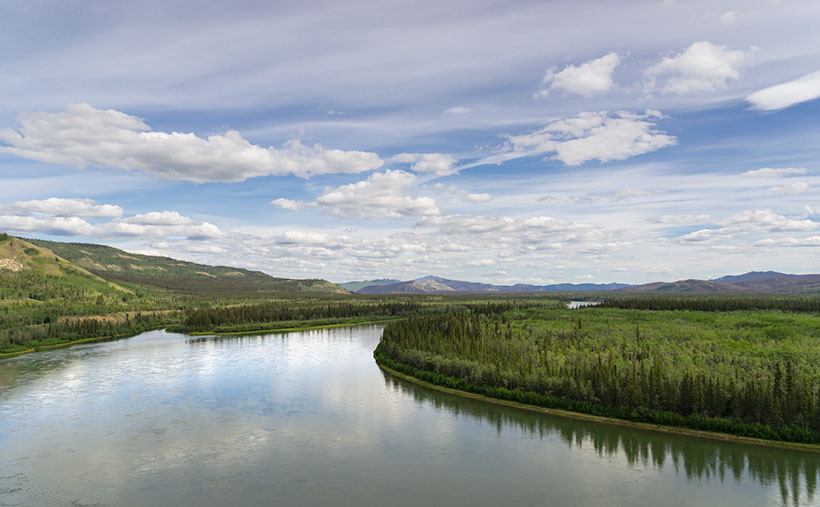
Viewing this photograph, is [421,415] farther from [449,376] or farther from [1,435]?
[1,435]

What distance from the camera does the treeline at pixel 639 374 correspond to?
43531mm

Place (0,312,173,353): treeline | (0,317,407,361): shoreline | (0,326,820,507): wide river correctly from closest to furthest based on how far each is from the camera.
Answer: (0,326,820,507): wide river, (0,317,407,361): shoreline, (0,312,173,353): treeline

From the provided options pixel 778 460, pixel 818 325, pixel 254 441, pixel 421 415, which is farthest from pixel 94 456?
pixel 818 325

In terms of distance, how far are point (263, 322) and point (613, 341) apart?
116 m

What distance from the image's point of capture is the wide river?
105 feet

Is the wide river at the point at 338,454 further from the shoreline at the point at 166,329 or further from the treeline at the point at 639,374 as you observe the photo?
the shoreline at the point at 166,329

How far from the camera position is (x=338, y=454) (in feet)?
131

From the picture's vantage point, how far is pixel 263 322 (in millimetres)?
160625

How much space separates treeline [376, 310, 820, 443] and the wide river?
2.83 meters

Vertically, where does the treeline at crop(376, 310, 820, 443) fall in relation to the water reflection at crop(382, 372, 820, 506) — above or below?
above

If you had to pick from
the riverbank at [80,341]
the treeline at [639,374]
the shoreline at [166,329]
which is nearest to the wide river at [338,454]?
the treeline at [639,374]

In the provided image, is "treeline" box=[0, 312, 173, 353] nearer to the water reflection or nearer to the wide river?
the wide river

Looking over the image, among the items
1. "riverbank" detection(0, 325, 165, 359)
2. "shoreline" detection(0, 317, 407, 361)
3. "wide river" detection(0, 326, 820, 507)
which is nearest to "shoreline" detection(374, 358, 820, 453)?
"wide river" detection(0, 326, 820, 507)

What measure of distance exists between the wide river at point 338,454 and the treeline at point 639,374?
283 centimetres
